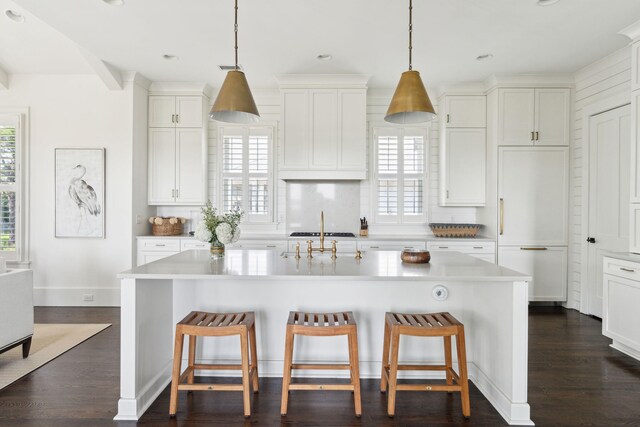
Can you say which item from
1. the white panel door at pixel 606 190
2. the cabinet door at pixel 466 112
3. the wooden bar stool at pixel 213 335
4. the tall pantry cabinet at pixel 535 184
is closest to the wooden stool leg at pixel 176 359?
the wooden bar stool at pixel 213 335

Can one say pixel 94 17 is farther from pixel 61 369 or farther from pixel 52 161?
pixel 61 369

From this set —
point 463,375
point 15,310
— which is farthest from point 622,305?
point 15,310

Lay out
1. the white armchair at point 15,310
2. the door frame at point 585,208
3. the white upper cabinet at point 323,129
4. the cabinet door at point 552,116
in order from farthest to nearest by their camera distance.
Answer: the white upper cabinet at point 323,129 < the cabinet door at point 552,116 < the door frame at point 585,208 < the white armchair at point 15,310

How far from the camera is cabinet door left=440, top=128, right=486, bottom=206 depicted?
4.94 m

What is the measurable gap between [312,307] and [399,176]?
3.11 metres

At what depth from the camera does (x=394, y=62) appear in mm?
4293

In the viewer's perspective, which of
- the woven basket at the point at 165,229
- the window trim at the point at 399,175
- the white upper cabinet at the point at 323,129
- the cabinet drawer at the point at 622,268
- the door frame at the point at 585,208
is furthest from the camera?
the window trim at the point at 399,175

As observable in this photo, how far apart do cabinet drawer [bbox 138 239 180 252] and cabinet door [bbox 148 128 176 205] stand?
0.60 meters

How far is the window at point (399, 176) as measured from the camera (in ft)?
17.2

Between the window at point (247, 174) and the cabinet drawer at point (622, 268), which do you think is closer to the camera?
the cabinet drawer at point (622, 268)

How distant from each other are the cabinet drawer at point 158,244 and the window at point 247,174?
894 mm

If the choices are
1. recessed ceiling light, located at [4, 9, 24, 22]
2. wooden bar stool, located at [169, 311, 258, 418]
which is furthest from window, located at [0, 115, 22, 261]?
wooden bar stool, located at [169, 311, 258, 418]

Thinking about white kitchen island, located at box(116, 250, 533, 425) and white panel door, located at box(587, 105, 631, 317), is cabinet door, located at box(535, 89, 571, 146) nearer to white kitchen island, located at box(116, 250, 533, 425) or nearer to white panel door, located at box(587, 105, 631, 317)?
white panel door, located at box(587, 105, 631, 317)

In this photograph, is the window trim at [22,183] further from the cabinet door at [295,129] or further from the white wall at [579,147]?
the white wall at [579,147]
